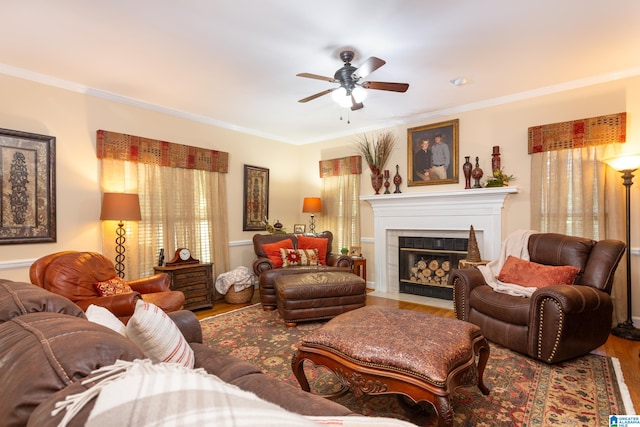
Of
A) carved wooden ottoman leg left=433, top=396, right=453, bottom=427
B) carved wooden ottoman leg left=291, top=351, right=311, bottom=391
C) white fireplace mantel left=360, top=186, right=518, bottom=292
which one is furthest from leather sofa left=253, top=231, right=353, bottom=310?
carved wooden ottoman leg left=433, top=396, right=453, bottom=427

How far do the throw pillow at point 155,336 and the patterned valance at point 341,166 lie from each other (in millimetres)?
4243

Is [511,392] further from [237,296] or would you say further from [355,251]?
[237,296]

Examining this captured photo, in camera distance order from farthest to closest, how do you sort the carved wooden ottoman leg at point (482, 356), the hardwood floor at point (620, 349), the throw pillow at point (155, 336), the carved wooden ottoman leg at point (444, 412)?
the hardwood floor at point (620, 349) < the carved wooden ottoman leg at point (482, 356) < the carved wooden ottoman leg at point (444, 412) < the throw pillow at point (155, 336)

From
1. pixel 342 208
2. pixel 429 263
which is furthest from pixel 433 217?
pixel 342 208

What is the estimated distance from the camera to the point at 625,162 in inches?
118

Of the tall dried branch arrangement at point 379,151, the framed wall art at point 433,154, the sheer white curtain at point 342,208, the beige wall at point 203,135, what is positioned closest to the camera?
the beige wall at point 203,135

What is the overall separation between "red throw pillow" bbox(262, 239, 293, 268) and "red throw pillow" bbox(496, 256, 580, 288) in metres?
2.64

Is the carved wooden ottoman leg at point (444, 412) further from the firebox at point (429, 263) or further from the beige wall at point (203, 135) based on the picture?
the firebox at point (429, 263)

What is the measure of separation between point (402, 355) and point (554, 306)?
60.5 inches

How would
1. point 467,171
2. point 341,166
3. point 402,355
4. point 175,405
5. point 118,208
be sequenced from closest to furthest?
1. point 175,405
2. point 402,355
3. point 118,208
4. point 467,171
5. point 341,166

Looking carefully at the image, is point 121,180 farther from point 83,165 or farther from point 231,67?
point 231,67

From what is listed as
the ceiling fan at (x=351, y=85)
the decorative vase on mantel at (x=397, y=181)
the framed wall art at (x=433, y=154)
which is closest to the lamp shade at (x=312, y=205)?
the decorative vase on mantel at (x=397, y=181)

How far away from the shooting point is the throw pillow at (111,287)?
2730 millimetres

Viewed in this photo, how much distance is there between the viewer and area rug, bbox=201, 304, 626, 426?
1.88m
